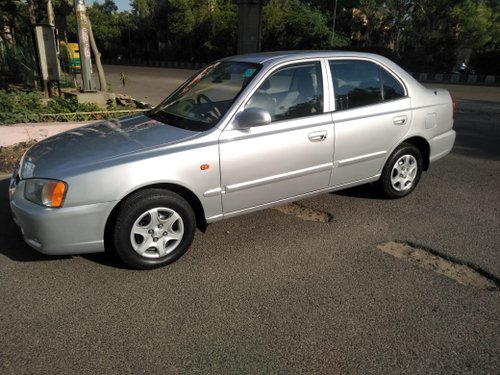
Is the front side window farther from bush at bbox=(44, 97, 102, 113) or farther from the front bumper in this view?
bush at bbox=(44, 97, 102, 113)

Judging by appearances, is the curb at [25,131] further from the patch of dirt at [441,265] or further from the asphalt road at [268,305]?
the patch of dirt at [441,265]

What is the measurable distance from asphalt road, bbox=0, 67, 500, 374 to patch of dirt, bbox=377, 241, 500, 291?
72mm

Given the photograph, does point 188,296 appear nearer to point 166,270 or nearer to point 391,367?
point 166,270

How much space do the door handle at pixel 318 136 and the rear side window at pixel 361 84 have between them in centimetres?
32

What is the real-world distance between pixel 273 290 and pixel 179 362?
93cm

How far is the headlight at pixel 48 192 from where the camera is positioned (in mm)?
3002

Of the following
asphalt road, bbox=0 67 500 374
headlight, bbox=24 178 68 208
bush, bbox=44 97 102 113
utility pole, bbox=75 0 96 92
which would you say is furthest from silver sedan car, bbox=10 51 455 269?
utility pole, bbox=75 0 96 92

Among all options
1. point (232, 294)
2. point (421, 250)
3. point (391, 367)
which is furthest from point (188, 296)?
point (421, 250)

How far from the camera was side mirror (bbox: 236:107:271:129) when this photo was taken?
3.40m

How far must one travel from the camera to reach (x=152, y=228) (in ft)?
10.9

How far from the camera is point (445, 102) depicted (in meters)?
4.97

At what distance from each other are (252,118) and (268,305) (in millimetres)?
1452

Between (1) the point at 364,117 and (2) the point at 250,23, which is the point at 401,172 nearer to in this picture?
(1) the point at 364,117

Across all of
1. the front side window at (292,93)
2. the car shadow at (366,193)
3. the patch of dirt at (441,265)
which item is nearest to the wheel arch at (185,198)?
the front side window at (292,93)
